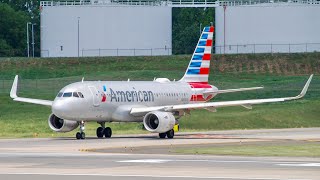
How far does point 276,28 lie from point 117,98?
80.5 metres

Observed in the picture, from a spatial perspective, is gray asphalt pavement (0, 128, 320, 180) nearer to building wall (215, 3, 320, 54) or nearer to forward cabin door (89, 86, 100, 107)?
forward cabin door (89, 86, 100, 107)

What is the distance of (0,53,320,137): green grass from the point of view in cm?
7431

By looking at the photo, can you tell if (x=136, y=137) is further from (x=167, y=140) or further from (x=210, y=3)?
(x=210, y=3)

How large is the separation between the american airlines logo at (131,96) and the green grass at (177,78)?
3.82 m

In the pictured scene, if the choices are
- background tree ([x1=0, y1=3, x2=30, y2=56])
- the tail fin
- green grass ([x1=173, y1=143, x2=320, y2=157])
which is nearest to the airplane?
the tail fin

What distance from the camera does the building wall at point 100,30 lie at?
468 ft

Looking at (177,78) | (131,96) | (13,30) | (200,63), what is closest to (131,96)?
(131,96)

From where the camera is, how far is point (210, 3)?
154 meters

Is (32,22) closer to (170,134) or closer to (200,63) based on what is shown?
(200,63)

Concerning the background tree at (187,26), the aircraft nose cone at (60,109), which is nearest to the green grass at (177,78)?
the aircraft nose cone at (60,109)

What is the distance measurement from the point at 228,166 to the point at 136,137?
24.3m

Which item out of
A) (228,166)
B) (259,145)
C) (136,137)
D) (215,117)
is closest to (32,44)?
(215,117)

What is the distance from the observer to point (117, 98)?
206 ft

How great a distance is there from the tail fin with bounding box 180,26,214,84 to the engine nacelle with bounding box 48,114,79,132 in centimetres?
1074
